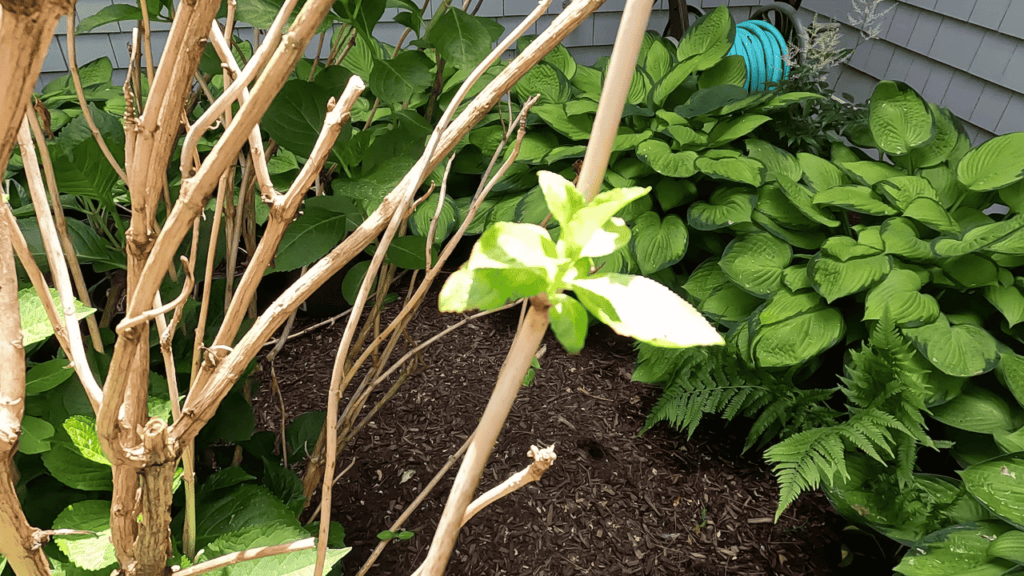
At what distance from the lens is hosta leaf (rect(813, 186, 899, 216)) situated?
1.65 m

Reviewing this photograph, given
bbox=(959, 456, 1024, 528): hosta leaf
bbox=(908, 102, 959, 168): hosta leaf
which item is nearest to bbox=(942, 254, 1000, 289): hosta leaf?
bbox=(908, 102, 959, 168): hosta leaf

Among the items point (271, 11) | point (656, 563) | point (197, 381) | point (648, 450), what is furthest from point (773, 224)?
point (197, 381)

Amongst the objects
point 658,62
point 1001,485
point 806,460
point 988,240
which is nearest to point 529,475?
point 806,460

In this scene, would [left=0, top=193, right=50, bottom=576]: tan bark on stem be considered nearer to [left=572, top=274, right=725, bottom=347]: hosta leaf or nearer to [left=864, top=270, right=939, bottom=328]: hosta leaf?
[left=572, top=274, right=725, bottom=347]: hosta leaf

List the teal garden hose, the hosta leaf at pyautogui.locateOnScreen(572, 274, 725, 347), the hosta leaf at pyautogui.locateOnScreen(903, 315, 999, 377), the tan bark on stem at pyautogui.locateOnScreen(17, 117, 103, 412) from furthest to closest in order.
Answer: the teal garden hose → the hosta leaf at pyautogui.locateOnScreen(903, 315, 999, 377) → the tan bark on stem at pyautogui.locateOnScreen(17, 117, 103, 412) → the hosta leaf at pyautogui.locateOnScreen(572, 274, 725, 347)

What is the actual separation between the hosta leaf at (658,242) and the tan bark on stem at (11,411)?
Result: 4.83 ft

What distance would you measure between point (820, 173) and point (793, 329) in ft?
1.88

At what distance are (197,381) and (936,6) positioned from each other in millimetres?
3257

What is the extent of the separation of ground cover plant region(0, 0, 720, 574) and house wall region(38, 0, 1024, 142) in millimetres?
2059

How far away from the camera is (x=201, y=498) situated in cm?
80

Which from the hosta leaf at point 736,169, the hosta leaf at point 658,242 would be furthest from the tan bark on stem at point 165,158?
the hosta leaf at point 736,169

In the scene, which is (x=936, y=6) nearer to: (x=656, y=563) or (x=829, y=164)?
(x=829, y=164)

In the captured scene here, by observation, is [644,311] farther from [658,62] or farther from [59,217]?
[658,62]

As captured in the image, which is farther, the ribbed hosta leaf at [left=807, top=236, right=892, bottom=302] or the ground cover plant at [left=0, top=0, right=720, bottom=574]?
the ribbed hosta leaf at [left=807, top=236, right=892, bottom=302]
